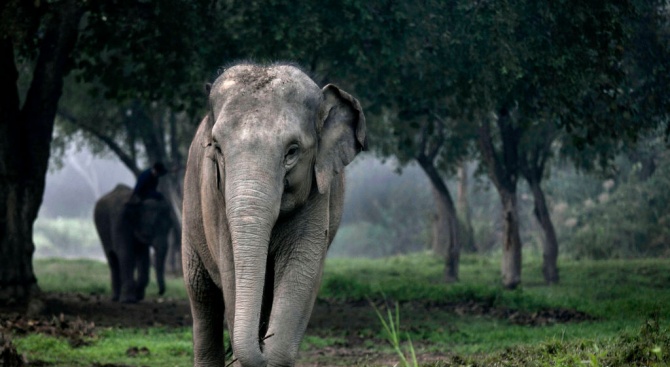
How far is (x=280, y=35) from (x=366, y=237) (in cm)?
4607

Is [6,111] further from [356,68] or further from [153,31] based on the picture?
[356,68]

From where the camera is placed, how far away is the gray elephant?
64.9 feet

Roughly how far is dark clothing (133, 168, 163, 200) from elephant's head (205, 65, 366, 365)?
12.8 meters

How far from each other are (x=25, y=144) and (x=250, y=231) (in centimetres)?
1056

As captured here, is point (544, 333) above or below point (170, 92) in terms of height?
below

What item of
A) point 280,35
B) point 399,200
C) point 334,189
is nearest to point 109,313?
point 280,35

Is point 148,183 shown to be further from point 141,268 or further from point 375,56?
point 375,56

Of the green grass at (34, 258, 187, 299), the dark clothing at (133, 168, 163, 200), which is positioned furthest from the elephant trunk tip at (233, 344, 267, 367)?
the green grass at (34, 258, 187, 299)

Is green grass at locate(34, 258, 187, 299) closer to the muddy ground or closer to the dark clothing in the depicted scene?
the muddy ground

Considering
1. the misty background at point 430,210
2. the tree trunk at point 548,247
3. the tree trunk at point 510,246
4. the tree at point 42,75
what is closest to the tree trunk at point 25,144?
the tree at point 42,75

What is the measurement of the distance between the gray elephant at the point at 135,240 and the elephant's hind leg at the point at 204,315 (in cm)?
1142

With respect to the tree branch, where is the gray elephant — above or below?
below

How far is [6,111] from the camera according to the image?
1551 cm

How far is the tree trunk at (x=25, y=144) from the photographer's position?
50.8 feet
